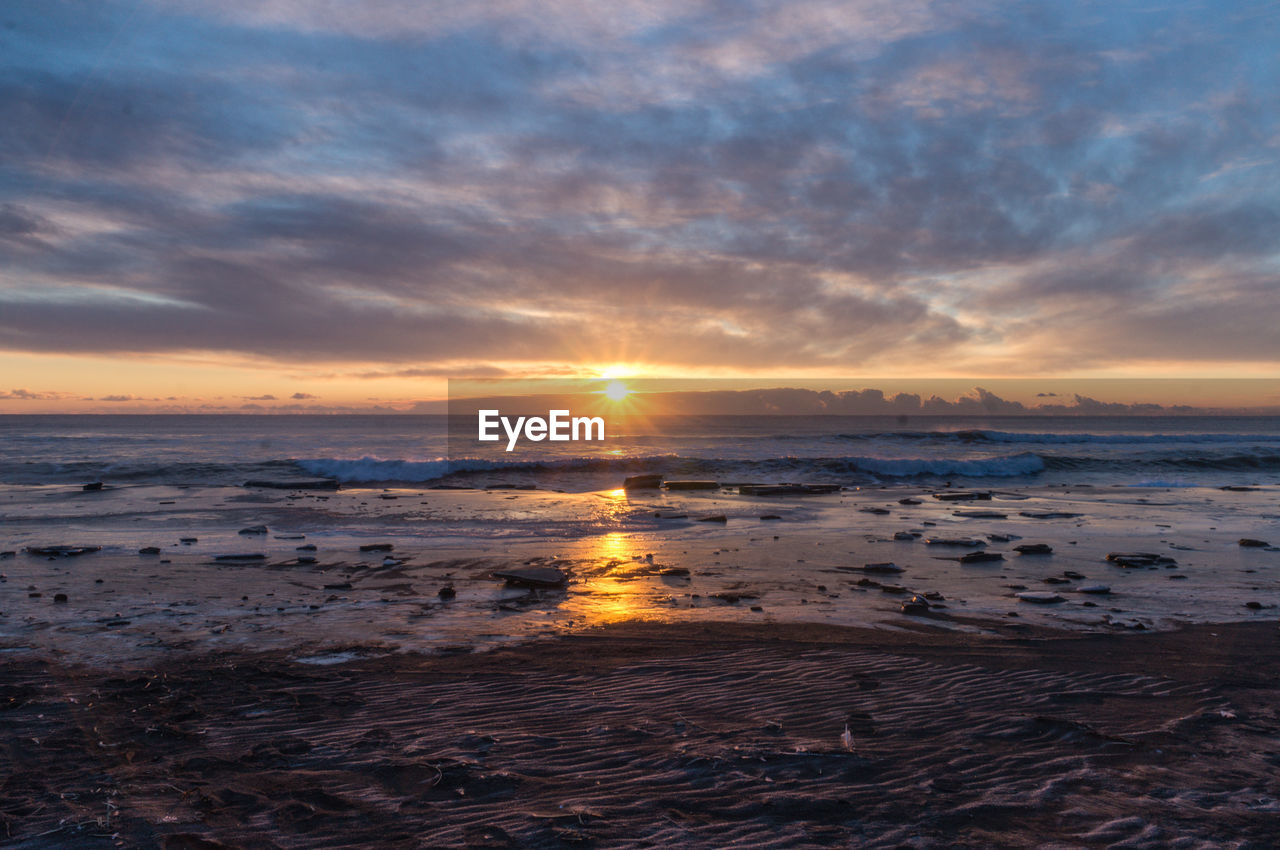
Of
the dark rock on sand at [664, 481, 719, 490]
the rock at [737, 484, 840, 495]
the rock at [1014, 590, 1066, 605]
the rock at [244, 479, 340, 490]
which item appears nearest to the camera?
the rock at [1014, 590, 1066, 605]

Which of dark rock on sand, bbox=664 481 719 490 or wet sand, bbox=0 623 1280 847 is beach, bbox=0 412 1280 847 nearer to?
wet sand, bbox=0 623 1280 847

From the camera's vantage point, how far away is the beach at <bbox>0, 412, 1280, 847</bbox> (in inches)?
159

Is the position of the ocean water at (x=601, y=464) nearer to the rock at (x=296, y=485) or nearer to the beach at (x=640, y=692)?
the rock at (x=296, y=485)

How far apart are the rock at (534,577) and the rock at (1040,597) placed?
6.16 m

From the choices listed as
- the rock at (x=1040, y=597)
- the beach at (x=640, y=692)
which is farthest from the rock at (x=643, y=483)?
the rock at (x=1040, y=597)

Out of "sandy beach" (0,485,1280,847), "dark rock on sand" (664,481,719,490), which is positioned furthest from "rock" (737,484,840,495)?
"sandy beach" (0,485,1280,847)

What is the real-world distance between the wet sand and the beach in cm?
3

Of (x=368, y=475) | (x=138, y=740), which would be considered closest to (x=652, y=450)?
(x=368, y=475)

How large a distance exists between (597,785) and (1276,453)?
48.2 metres

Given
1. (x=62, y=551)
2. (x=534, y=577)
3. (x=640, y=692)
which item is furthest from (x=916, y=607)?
(x=62, y=551)

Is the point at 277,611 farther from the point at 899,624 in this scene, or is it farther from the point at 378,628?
the point at 899,624

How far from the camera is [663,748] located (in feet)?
16.0

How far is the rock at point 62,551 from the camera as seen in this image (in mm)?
11641

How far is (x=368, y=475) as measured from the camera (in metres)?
30.2
